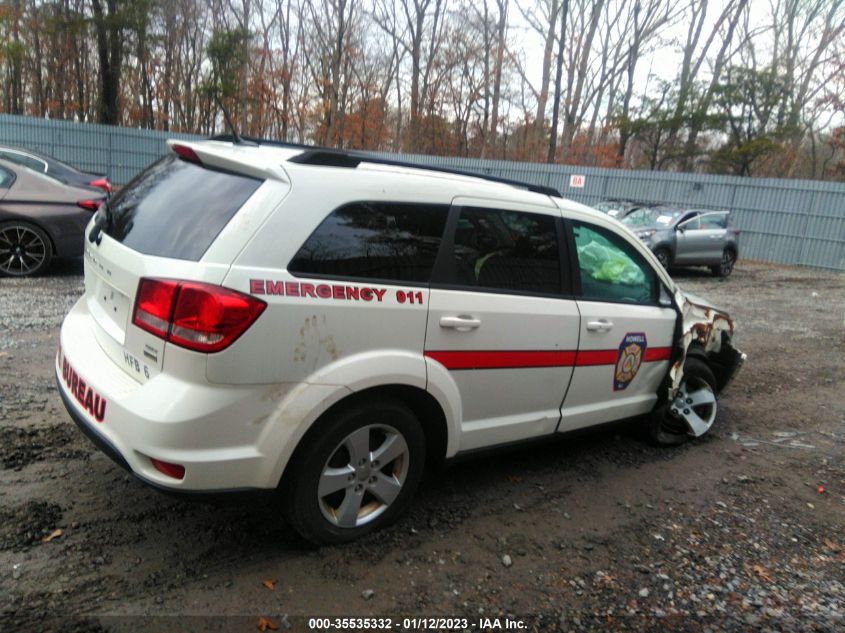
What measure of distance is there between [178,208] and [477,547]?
208 cm

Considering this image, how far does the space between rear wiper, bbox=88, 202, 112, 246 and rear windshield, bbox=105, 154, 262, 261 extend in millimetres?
25

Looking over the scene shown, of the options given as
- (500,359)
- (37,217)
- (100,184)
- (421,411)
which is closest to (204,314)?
(421,411)

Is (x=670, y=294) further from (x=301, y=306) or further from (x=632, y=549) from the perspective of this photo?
(x=301, y=306)

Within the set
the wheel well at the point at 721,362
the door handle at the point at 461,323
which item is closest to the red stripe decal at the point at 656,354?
the wheel well at the point at 721,362

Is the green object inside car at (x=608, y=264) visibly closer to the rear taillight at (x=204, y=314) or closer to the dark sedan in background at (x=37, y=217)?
the rear taillight at (x=204, y=314)

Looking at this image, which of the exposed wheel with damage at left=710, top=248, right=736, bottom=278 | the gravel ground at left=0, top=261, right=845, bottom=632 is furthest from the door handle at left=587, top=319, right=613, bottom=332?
the exposed wheel with damage at left=710, top=248, right=736, bottom=278

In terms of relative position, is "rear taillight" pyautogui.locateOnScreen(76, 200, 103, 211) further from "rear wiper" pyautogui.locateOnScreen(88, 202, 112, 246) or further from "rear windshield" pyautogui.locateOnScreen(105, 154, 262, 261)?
"rear windshield" pyautogui.locateOnScreen(105, 154, 262, 261)

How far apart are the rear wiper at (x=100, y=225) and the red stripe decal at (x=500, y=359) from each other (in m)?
1.68

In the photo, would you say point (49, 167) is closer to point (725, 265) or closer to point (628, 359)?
point (628, 359)

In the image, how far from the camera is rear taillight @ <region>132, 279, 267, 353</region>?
233cm

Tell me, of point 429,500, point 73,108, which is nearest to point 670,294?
point 429,500

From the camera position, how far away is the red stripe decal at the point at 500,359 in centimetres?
296

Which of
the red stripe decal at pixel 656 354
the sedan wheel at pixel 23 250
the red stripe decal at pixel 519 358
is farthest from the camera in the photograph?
the sedan wheel at pixel 23 250

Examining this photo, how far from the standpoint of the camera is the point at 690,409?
4566mm
